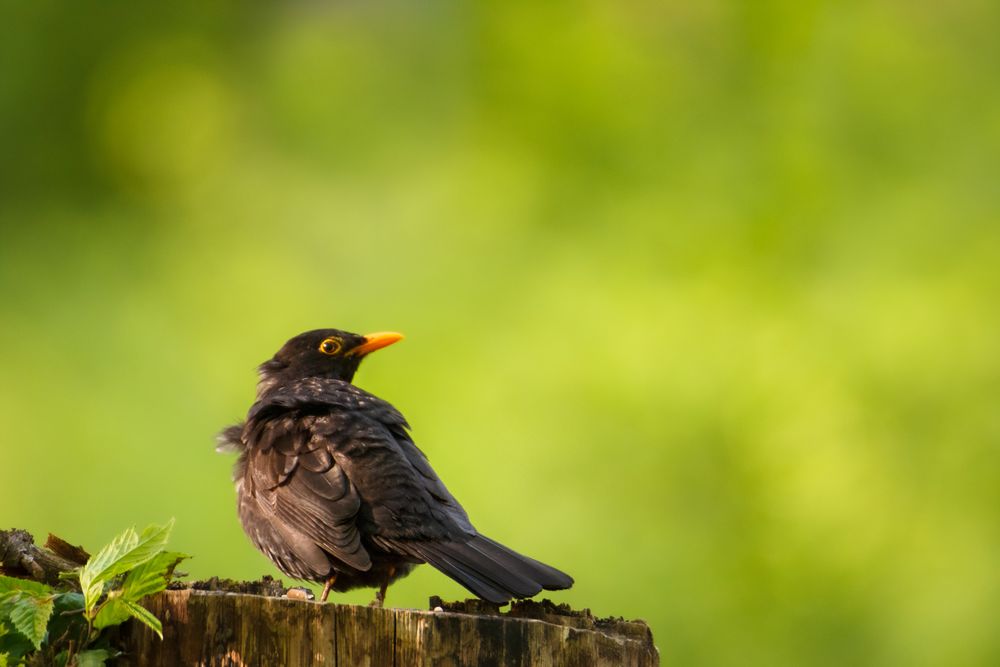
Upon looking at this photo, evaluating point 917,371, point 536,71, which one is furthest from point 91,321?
point 917,371

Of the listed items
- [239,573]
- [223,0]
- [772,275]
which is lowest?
[239,573]

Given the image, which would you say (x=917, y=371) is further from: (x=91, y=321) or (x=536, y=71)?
(x=91, y=321)

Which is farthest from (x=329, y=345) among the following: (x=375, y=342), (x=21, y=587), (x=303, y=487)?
(x=21, y=587)

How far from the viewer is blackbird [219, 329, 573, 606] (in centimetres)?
504

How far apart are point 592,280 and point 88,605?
9.71m

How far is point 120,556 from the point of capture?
11.1 ft

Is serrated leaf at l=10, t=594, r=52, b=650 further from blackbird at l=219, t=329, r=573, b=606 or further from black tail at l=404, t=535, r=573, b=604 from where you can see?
blackbird at l=219, t=329, r=573, b=606

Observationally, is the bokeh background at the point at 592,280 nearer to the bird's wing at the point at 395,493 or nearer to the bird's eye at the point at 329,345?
the bird's eye at the point at 329,345

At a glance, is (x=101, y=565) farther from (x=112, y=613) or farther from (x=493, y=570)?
(x=493, y=570)

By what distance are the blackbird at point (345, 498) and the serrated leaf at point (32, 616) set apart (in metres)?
1.54

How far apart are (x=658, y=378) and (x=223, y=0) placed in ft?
33.2

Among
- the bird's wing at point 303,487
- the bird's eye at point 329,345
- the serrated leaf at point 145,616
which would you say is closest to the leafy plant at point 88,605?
the serrated leaf at point 145,616

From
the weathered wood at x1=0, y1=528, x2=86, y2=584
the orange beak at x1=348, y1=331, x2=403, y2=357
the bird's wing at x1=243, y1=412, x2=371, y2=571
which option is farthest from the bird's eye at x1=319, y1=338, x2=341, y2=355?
the weathered wood at x1=0, y1=528, x2=86, y2=584

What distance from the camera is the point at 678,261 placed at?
1309cm
